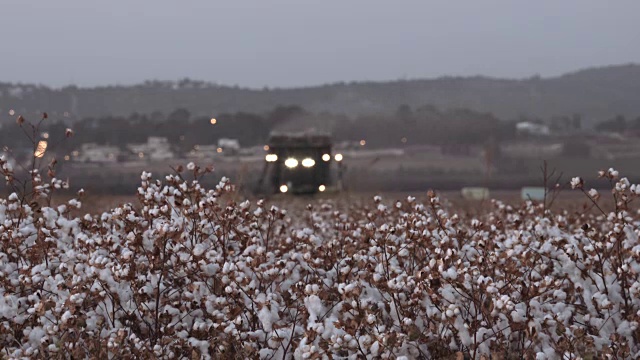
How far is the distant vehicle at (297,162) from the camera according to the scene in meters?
37.8

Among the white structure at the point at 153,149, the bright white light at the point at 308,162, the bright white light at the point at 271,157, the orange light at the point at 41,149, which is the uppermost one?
the orange light at the point at 41,149

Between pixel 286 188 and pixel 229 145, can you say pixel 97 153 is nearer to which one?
pixel 229 145

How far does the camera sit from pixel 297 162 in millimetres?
38031

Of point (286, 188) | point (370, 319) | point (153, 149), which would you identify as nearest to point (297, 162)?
point (286, 188)

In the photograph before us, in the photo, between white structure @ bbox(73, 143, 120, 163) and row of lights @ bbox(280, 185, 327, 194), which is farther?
white structure @ bbox(73, 143, 120, 163)

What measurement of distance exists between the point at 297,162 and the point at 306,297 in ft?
108

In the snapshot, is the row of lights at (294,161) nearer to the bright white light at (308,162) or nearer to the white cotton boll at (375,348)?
the bright white light at (308,162)

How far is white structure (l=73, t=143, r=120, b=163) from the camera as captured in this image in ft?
242

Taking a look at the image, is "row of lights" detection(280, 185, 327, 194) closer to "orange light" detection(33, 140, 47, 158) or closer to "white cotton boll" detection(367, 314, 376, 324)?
"orange light" detection(33, 140, 47, 158)

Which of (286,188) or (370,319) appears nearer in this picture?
(370,319)

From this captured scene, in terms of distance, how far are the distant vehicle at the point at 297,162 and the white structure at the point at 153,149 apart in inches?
1325

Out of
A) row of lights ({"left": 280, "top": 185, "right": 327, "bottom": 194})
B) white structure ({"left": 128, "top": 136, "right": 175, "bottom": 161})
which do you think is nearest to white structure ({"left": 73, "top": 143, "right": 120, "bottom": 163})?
white structure ({"left": 128, "top": 136, "right": 175, "bottom": 161})

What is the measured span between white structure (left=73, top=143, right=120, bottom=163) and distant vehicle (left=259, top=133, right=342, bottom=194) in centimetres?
3880

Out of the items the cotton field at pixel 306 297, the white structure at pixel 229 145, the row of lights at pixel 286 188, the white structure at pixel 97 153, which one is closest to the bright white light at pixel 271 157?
the row of lights at pixel 286 188
